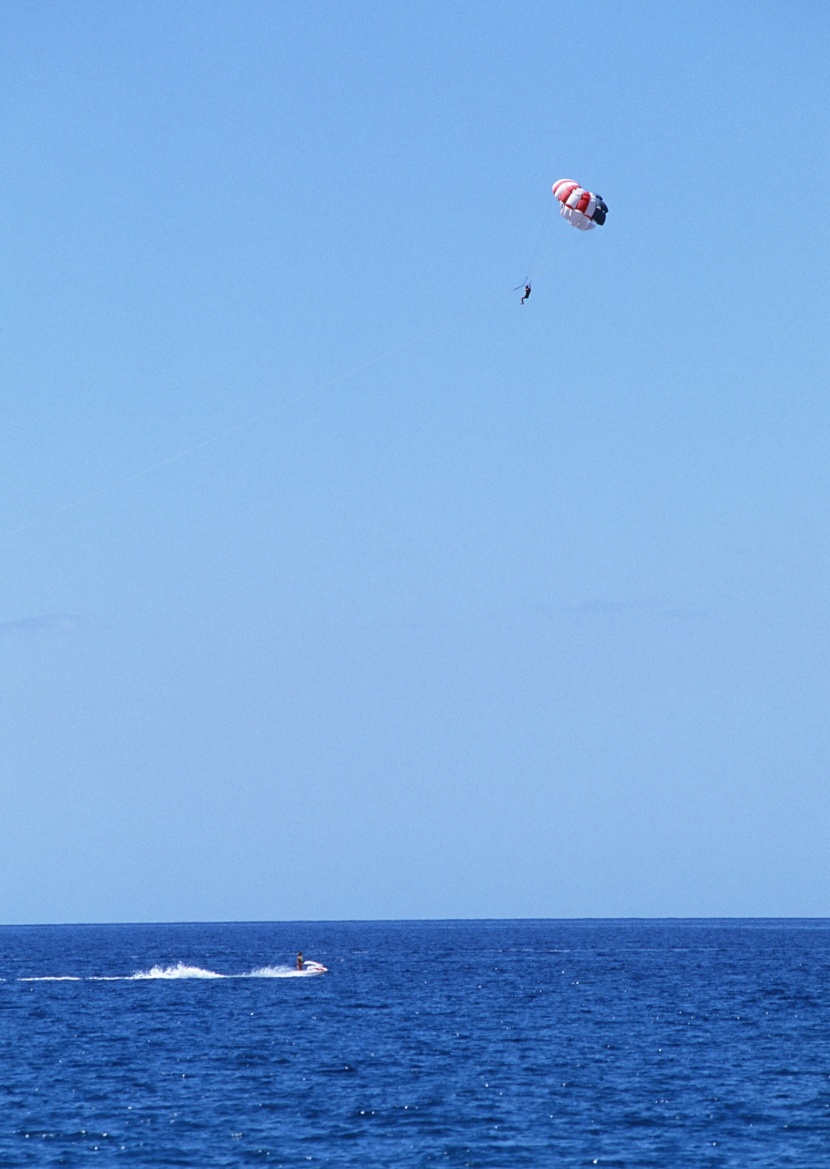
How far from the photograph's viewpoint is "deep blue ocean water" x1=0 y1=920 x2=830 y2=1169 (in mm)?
51938

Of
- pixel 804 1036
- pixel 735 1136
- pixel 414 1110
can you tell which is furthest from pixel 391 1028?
pixel 735 1136

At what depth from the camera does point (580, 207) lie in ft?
271

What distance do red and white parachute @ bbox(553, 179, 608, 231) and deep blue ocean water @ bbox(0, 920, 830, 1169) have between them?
149 feet

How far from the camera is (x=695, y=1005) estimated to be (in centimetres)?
10525

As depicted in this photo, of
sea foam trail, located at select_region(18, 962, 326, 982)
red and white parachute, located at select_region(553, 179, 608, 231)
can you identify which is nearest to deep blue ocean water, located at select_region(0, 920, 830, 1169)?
sea foam trail, located at select_region(18, 962, 326, 982)

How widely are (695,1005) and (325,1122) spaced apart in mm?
55178

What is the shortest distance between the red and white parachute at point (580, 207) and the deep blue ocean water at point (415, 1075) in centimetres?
4550

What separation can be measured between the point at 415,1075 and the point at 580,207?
1855 inches

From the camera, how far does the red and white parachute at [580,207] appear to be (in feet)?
271

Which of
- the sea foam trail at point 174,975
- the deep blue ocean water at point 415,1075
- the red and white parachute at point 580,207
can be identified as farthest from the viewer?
the sea foam trail at point 174,975

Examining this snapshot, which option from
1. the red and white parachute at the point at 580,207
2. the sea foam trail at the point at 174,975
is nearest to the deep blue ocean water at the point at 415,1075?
the sea foam trail at the point at 174,975

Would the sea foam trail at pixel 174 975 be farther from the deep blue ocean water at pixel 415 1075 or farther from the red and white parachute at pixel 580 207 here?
the red and white parachute at pixel 580 207

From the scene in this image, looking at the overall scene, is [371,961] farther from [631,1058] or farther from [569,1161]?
[569,1161]

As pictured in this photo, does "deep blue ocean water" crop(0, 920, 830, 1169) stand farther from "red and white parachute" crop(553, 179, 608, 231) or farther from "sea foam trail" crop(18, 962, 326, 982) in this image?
"red and white parachute" crop(553, 179, 608, 231)
